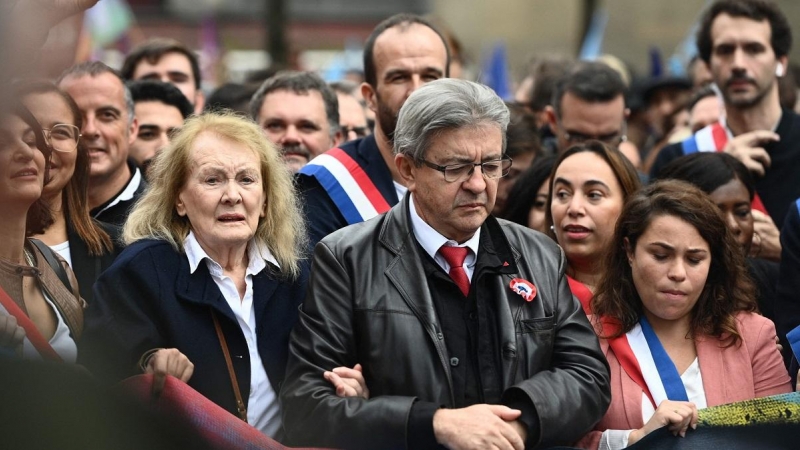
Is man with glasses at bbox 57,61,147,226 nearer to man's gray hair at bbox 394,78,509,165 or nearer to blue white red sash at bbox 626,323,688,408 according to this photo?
man's gray hair at bbox 394,78,509,165

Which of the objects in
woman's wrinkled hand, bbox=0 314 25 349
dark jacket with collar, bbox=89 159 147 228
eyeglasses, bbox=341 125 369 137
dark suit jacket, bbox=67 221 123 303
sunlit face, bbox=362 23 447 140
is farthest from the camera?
eyeglasses, bbox=341 125 369 137

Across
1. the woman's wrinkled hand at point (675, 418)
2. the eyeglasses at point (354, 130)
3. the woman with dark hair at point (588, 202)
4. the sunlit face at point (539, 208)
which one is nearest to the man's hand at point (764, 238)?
the woman with dark hair at point (588, 202)

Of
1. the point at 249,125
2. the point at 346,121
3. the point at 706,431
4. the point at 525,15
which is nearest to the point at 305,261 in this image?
the point at 249,125

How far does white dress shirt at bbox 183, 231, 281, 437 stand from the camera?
3.44 metres

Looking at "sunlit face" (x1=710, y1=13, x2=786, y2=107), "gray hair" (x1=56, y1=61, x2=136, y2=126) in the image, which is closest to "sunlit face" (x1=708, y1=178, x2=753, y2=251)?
"sunlit face" (x1=710, y1=13, x2=786, y2=107)

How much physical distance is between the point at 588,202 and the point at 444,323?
136cm

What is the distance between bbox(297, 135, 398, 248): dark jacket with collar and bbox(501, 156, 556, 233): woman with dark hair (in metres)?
0.62

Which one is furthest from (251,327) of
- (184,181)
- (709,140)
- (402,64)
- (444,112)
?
(709,140)

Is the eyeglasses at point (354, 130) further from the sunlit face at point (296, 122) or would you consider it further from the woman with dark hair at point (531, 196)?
the woman with dark hair at point (531, 196)

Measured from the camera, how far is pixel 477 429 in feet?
9.87

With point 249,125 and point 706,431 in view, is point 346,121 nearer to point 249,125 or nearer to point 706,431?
point 249,125

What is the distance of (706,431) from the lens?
3240 mm

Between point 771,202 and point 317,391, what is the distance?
307 centimetres

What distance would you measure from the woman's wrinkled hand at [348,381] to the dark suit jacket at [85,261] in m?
1.22
